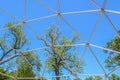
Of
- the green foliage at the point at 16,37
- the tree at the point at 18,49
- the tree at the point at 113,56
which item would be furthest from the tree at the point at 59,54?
the tree at the point at 113,56

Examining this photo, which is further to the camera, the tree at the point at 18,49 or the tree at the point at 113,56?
the tree at the point at 18,49

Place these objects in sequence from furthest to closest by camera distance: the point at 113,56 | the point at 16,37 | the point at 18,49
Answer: the point at 16,37 < the point at 18,49 < the point at 113,56

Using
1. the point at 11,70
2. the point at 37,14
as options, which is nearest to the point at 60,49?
the point at 11,70

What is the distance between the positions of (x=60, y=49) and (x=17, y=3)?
1375cm

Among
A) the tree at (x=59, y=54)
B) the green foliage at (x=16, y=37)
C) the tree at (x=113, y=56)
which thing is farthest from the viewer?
the green foliage at (x=16, y=37)

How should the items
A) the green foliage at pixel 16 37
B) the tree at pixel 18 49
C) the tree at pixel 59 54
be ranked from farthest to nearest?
the green foliage at pixel 16 37 → the tree at pixel 59 54 → the tree at pixel 18 49

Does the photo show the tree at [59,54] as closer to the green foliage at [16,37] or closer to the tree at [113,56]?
the green foliage at [16,37]

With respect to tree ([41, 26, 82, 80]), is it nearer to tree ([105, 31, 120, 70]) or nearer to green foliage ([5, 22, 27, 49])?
green foliage ([5, 22, 27, 49])

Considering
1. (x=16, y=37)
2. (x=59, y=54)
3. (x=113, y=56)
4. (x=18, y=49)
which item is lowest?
(x=113, y=56)

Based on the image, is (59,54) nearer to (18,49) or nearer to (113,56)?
(18,49)

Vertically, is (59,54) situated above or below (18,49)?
below

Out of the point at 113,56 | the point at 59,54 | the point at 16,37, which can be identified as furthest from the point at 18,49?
the point at 113,56

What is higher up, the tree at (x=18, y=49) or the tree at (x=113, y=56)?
the tree at (x=18, y=49)

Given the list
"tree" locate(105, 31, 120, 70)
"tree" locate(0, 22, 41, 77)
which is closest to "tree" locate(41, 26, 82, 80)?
"tree" locate(0, 22, 41, 77)
